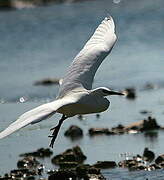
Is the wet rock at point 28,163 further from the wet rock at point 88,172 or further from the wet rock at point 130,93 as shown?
the wet rock at point 130,93

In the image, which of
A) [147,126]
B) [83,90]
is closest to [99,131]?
[147,126]

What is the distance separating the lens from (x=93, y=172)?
1318cm

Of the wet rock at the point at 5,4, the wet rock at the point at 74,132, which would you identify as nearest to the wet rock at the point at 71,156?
the wet rock at the point at 74,132

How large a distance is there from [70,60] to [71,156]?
1320 centimetres

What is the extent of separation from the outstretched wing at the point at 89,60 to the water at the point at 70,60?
5.92ft

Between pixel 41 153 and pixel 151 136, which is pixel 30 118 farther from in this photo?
pixel 151 136

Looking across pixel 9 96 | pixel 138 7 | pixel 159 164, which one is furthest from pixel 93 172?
pixel 138 7

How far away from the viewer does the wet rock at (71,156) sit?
46.6 ft

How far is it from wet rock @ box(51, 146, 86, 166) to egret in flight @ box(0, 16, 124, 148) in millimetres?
1897

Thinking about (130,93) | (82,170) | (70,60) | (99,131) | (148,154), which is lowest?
(82,170)

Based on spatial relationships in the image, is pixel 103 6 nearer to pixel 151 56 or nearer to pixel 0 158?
pixel 151 56

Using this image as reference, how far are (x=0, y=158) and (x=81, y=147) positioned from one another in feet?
5.12

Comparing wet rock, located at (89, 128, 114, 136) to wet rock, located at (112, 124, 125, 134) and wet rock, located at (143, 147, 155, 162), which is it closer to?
wet rock, located at (112, 124, 125, 134)

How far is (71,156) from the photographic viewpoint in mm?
14203
